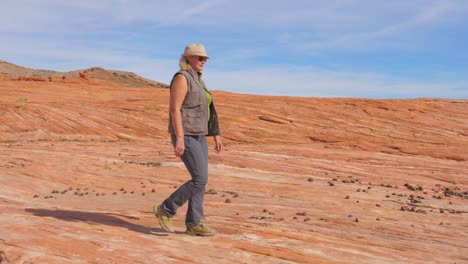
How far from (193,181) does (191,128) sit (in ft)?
2.15

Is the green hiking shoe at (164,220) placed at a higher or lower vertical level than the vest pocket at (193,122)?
lower

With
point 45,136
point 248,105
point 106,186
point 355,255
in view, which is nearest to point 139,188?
point 106,186

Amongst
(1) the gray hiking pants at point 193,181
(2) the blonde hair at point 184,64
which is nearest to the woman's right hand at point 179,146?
(1) the gray hiking pants at point 193,181

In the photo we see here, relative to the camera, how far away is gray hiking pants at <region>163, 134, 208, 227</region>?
6.59 m

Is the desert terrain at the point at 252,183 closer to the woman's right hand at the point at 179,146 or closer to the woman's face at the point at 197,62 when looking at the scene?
the woman's right hand at the point at 179,146

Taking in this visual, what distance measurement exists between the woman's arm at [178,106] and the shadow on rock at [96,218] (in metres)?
1.22

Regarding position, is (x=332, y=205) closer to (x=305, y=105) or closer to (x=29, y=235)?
(x=29, y=235)

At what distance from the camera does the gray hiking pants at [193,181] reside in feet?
21.6

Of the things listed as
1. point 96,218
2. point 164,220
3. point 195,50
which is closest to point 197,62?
point 195,50

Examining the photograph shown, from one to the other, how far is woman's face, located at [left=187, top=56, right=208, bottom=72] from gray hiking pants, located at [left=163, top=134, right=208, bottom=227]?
866mm

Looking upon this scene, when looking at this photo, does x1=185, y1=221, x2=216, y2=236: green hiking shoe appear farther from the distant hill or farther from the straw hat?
the distant hill

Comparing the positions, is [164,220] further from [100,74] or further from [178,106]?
[100,74]

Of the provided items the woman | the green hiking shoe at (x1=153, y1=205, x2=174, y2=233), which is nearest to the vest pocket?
the woman

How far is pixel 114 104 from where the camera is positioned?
99.7ft
